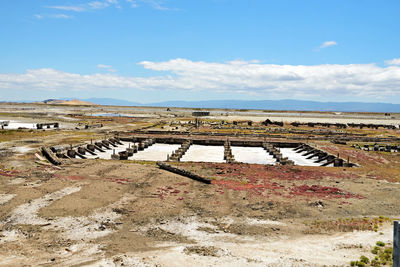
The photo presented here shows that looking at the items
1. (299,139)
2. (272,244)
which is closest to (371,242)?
(272,244)

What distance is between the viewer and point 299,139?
62.0m

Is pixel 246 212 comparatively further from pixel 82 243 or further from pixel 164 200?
pixel 82 243

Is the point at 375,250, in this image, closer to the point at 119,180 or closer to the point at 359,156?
the point at 119,180

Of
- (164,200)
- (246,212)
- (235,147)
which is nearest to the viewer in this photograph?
(246,212)

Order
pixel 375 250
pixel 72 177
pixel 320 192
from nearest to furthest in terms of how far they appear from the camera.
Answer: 1. pixel 375 250
2. pixel 320 192
3. pixel 72 177

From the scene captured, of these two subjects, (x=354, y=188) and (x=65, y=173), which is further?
(x=65, y=173)

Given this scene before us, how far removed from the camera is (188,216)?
61.3 feet

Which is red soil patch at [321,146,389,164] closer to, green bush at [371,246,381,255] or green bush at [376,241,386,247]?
green bush at [376,241,386,247]

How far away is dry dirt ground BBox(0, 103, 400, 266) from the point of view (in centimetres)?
1374

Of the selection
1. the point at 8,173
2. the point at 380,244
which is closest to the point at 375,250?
the point at 380,244

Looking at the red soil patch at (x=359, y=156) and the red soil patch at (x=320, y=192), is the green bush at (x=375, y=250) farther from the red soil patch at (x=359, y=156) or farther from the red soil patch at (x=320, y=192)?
the red soil patch at (x=359, y=156)

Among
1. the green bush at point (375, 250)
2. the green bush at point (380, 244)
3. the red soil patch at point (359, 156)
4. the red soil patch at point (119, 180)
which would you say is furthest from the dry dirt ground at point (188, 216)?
the red soil patch at point (359, 156)

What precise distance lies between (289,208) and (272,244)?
19.4ft

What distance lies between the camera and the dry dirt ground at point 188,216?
13.7 metres
